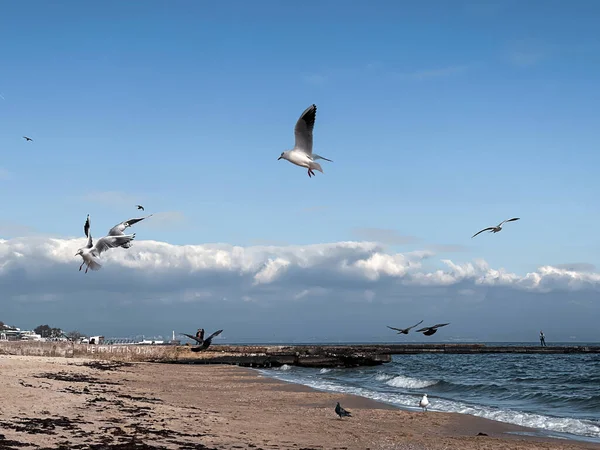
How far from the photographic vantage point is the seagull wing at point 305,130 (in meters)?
11.3

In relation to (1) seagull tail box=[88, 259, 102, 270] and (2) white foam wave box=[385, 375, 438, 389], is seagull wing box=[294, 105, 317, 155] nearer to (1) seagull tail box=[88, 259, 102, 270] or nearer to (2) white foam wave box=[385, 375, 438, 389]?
(1) seagull tail box=[88, 259, 102, 270]

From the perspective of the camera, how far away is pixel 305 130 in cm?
1139

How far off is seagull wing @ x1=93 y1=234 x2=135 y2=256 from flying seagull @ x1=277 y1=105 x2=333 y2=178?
5.93 metres

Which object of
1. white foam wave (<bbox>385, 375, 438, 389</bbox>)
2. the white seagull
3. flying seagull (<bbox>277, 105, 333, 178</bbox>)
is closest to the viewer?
flying seagull (<bbox>277, 105, 333, 178</bbox>)

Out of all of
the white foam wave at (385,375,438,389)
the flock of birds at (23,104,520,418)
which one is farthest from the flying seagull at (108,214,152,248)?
the white foam wave at (385,375,438,389)

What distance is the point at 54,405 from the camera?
52.7 ft

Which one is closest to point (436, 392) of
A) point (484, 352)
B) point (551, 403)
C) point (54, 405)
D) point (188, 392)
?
point (551, 403)

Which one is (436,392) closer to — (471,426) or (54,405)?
(471,426)

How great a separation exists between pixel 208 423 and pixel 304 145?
7736mm

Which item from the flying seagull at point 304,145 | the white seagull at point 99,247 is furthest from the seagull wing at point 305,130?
the white seagull at point 99,247

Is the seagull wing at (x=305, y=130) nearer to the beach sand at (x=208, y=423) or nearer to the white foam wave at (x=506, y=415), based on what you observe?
the beach sand at (x=208, y=423)

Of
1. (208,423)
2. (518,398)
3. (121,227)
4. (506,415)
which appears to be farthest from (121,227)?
(518,398)

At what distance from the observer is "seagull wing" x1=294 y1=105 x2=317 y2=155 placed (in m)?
11.3

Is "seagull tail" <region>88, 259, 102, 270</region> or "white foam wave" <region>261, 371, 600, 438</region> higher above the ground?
"seagull tail" <region>88, 259, 102, 270</region>
